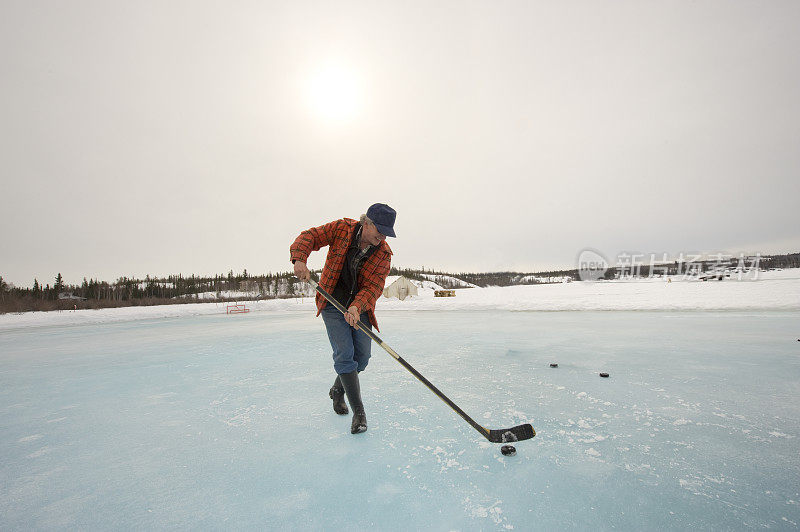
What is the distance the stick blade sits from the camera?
7.75 ft

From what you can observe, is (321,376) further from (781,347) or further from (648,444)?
(781,347)

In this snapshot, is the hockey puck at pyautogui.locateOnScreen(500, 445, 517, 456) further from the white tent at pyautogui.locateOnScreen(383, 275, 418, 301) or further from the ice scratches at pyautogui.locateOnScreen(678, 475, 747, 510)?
the white tent at pyautogui.locateOnScreen(383, 275, 418, 301)

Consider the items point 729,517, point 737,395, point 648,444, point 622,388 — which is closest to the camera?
point 729,517

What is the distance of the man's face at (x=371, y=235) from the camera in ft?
8.84

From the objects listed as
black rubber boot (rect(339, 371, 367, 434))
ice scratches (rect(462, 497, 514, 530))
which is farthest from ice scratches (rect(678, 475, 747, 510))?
black rubber boot (rect(339, 371, 367, 434))

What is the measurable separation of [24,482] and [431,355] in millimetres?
4712

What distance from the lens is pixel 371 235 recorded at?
272 cm

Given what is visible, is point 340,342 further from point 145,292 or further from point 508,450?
point 145,292

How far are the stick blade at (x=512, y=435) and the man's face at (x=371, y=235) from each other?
1.65 meters

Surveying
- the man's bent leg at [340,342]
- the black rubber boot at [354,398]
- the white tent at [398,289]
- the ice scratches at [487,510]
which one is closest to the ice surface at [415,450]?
the ice scratches at [487,510]

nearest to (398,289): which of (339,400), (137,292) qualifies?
(339,400)

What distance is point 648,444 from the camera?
7.77ft

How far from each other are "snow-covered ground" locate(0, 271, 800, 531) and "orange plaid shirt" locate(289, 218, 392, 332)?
1.11 meters

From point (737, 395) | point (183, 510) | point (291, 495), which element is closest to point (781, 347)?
point (737, 395)
